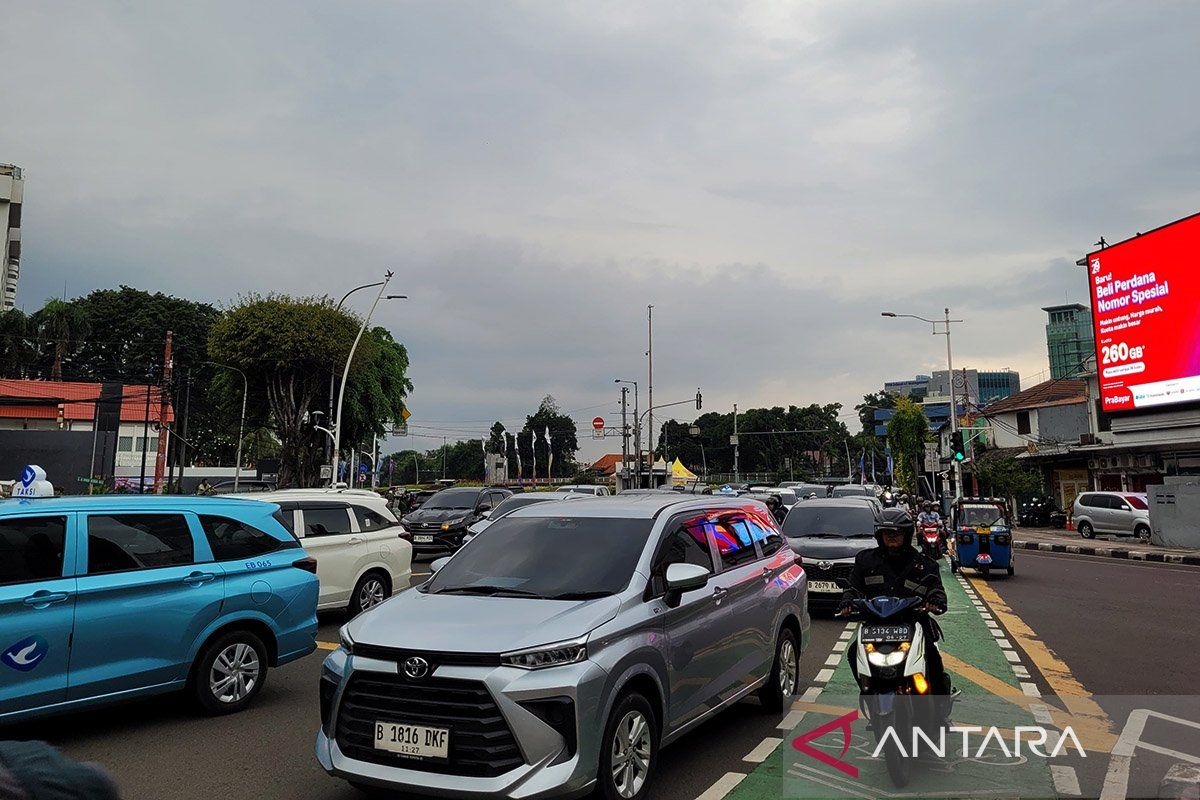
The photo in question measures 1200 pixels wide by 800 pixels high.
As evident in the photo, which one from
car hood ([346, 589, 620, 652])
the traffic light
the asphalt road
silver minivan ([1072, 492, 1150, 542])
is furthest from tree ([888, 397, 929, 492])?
car hood ([346, 589, 620, 652])

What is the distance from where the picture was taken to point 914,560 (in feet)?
20.4

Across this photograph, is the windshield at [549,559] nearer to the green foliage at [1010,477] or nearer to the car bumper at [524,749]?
the car bumper at [524,749]

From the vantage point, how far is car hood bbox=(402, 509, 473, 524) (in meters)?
20.8

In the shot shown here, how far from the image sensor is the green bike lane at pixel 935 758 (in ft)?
17.7

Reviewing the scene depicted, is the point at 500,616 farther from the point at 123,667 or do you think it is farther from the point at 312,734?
the point at 123,667

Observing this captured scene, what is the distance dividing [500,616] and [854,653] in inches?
107

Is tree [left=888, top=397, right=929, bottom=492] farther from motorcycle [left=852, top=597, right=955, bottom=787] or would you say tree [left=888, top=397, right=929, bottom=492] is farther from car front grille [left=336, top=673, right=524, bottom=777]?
car front grille [left=336, top=673, right=524, bottom=777]

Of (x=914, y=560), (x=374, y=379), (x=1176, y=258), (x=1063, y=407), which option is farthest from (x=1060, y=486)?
(x=914, y=560)

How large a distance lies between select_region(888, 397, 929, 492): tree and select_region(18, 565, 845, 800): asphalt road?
2296 inches

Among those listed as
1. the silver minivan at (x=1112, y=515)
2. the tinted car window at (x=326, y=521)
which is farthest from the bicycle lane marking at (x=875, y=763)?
the silver minivan at (x=1112, y=515)

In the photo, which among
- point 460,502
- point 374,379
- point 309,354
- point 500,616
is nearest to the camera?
point 500,616

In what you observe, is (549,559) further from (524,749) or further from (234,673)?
(234,673)

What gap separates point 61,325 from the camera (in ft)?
222

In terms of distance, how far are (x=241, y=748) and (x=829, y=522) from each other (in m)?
10.8
